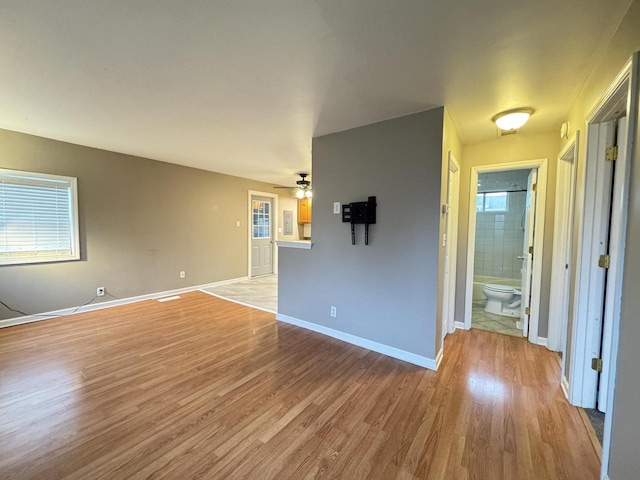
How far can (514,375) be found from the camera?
91.4 inches

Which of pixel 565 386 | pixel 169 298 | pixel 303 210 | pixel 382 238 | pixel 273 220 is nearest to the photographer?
pixel 565 386

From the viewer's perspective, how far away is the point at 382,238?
2680 mm

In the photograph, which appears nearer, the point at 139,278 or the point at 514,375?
the point at 514,375

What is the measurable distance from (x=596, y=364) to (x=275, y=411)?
2.23 m

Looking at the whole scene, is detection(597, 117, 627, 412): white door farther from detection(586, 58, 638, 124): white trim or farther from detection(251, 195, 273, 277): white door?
detection(251, 195, 273, 277): white door

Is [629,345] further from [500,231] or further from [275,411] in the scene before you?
[500,231]

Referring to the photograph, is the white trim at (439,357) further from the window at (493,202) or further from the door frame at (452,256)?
the window at (493,202)

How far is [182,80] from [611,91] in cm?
273

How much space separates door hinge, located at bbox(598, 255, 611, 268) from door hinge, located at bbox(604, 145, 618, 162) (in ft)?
2.10

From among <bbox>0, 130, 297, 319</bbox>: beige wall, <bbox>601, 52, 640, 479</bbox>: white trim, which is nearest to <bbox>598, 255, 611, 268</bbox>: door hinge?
<bbox>601, 52, 640, 479</bbox>: white trim

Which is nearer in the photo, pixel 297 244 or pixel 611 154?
pixel 611 154

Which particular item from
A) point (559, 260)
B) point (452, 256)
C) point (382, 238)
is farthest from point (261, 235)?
point (559, 260)

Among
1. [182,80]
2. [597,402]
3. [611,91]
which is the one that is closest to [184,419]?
[182,80]

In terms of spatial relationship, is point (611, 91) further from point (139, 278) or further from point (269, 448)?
point (139, 278)
